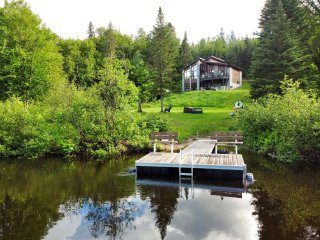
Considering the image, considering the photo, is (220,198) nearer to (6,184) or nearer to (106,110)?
Answer: (6,184)

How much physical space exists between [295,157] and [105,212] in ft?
33.4

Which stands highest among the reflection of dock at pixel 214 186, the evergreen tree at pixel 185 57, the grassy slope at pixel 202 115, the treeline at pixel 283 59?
the evergreen tree at pixel 185 57

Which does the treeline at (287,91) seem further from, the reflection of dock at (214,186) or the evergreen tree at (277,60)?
the reflection of dock at (214,186)

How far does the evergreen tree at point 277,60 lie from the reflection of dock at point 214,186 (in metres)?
20.6

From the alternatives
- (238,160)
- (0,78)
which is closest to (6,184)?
(238,160)

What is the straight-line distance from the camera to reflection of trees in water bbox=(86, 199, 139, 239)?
22.7ft

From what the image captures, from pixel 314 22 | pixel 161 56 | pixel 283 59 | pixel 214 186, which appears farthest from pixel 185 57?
pixel 214 186

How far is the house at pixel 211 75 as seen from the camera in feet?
183

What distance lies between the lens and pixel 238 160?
472 inches

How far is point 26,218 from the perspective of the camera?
757 centimetres

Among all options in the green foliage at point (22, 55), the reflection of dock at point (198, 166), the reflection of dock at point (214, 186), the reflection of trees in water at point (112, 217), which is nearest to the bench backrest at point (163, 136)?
the reflection of dock at point (198, 166)

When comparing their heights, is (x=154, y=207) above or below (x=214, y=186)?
below

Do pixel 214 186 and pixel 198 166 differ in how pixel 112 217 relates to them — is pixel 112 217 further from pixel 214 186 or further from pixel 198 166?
pixel 198 166

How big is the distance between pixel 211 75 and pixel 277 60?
28.1 m
